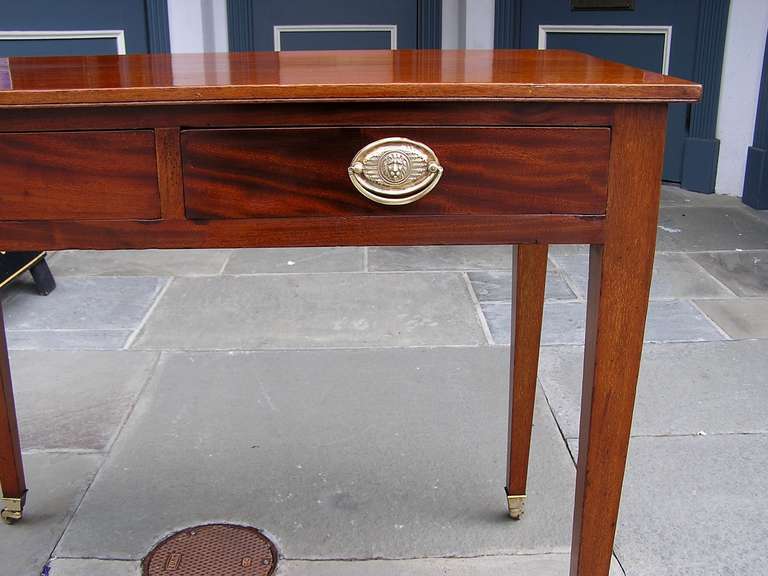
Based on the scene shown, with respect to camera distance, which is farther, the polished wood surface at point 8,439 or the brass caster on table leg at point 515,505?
the brass caster on table leg at point 515,505

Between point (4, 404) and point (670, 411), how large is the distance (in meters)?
1.53

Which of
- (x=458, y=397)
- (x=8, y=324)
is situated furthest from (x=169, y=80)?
(x=8, y=324)

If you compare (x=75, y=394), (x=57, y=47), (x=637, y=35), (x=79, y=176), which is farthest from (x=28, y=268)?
(x=637, y=35)

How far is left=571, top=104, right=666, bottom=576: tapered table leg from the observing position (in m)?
1.06

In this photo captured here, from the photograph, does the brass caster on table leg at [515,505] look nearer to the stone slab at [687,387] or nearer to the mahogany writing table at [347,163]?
the stone slab at [687,387]

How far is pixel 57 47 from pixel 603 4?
251 cm

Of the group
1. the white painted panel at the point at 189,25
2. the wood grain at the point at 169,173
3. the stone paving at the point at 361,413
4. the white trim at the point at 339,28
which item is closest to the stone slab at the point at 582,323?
the stone paving at the point at 361,413

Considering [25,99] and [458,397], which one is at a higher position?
[25,99]

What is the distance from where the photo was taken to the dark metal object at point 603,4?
14.0 ft

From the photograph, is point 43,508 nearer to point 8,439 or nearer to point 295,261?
point 8,439

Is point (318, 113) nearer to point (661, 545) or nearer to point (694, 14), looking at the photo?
point (661, 545)

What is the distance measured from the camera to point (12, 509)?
5.78 feet

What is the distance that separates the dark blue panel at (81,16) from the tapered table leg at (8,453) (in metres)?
2.64

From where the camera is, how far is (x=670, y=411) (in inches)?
88.1
